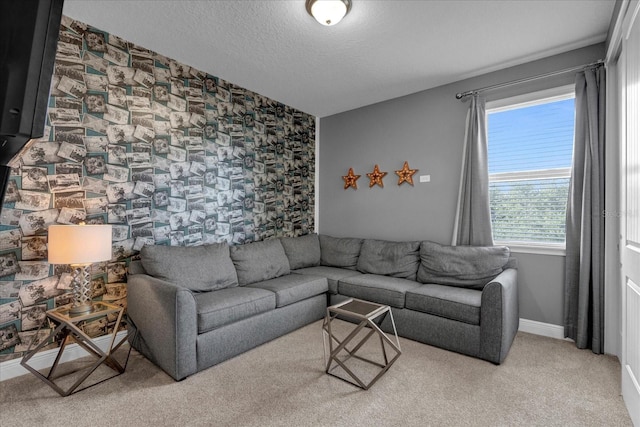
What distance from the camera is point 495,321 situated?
2391mm

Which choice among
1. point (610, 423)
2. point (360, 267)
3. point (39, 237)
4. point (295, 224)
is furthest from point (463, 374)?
point (39, 237)

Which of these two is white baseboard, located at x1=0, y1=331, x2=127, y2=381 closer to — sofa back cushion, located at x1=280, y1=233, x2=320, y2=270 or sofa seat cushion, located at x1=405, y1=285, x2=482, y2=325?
sofa back cushion, located at x1=280, y1=233, x2=320, y2=270

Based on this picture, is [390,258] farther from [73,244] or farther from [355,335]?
[73,244]

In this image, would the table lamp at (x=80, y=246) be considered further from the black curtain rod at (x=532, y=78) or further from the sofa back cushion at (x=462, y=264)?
the black curtain rod at (x=532, y=78)

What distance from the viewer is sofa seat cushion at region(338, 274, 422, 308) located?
9.76ft

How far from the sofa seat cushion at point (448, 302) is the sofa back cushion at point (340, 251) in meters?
1.09

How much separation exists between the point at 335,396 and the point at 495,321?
1333 millimetres

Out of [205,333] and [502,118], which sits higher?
[502,118]

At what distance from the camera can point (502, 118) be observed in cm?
326

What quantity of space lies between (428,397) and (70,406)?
212 cm

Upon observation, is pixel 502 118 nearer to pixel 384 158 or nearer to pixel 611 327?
pixel 384 158

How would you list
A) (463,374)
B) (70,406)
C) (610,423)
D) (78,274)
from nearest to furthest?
(610,423), (70,406), (463,374), (78,274)

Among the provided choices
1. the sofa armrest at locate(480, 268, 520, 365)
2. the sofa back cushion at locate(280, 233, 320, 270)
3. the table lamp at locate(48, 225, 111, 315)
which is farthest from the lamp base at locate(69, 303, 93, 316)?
the sofa armrest at locate(480, 268, 520, 365)

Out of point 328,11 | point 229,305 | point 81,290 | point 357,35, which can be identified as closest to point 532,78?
point 357,35
